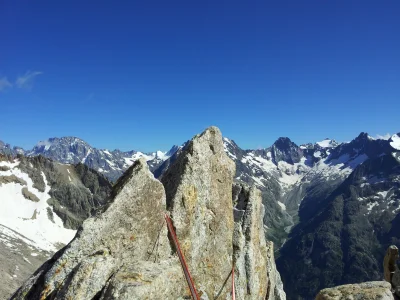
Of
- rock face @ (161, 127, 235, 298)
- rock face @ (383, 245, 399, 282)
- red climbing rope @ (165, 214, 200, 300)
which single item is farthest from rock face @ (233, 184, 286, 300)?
rock face @ (383, 245, 399, 282)

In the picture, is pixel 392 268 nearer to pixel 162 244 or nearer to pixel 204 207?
pixel 204 207

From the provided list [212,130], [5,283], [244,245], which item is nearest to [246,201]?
[244,245]

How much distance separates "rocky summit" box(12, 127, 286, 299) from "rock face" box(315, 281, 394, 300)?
5605 mm

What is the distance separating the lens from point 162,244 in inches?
680

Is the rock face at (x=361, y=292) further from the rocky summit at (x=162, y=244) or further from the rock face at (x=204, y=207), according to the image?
the rock face at (x=204, y=207)

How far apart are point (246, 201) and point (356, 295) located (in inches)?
550

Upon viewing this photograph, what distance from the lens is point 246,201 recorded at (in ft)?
97.5

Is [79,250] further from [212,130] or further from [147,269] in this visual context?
[212,130]

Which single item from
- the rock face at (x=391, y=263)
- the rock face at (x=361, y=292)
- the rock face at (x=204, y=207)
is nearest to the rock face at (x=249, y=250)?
the rock face at (x=204, y=207)

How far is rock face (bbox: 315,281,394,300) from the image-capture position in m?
16.2

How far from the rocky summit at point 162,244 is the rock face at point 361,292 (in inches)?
221

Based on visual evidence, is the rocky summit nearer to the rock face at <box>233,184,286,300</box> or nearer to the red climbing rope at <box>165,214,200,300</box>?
the rock face at <box>233,184,286,300</box>

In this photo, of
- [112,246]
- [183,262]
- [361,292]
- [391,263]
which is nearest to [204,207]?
[183,262]

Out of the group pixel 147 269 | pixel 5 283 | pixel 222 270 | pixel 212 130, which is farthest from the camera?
pixel 5 283
